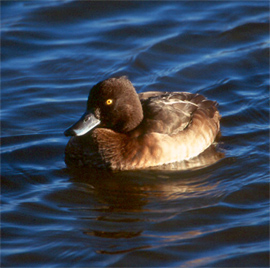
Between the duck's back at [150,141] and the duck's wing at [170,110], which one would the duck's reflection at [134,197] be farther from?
the duck's wing at [170,110]

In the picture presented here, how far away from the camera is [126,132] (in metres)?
7.34

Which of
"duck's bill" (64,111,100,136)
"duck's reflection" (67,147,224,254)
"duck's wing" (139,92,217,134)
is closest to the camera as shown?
"duck's reflection" (67,147,224,254)

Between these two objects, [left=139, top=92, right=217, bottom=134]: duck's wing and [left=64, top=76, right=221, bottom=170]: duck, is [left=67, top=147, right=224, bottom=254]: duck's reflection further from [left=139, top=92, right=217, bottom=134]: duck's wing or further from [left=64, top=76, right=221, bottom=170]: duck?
[left=139, top=92, right=217, bottom=134]: duck's wing

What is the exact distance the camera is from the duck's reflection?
5762mm

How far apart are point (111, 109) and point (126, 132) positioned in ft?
1.27

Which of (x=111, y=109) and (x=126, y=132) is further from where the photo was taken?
(x=126, y=132)

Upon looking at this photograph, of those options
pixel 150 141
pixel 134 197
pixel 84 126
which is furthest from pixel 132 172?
pixel 84 126

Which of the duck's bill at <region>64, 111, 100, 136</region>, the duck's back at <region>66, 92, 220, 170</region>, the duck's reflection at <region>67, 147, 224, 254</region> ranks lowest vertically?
the duck's reflection at <region>67, 147, 224, 254</region>

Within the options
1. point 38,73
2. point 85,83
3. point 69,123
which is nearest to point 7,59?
point 38,73

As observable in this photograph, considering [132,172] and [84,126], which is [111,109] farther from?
[132,172]

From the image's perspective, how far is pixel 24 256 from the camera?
5480 mm

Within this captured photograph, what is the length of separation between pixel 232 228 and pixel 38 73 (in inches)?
209

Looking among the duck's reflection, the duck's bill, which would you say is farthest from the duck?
the duck's reflection

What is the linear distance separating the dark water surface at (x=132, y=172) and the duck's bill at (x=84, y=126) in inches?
21.1
